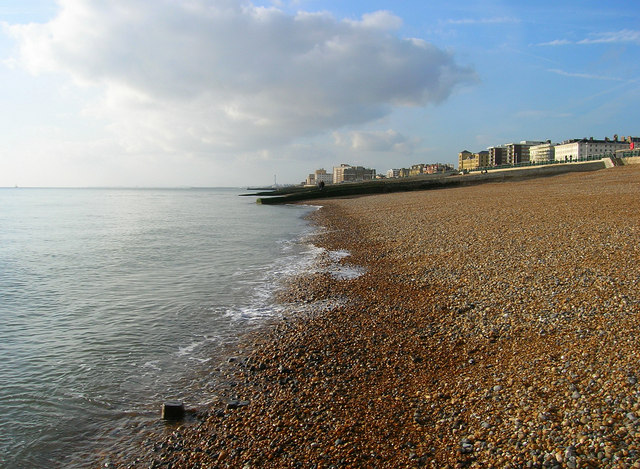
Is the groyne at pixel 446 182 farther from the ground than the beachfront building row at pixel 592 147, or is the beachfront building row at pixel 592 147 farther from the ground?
the beachfront building row at pixel 592 147

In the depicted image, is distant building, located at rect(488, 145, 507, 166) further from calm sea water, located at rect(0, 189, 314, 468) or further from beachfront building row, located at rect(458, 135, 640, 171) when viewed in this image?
calm sea water, located at rect(0, 189, 314, 468)

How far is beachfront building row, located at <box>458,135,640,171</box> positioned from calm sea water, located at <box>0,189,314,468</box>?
327 ft

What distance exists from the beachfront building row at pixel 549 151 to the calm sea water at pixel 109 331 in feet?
327

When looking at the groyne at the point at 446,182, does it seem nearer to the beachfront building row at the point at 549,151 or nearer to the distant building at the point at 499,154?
the beachfront building row at the point at 549,151

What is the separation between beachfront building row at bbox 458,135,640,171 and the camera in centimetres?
13400

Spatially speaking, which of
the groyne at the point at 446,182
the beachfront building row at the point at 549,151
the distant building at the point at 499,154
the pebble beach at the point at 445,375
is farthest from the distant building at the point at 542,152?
the pebble beach at the point at 445,375

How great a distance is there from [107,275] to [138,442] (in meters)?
11.7

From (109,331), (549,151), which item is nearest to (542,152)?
(549,151)

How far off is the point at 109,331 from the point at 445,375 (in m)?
7.33

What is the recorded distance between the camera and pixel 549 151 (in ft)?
511

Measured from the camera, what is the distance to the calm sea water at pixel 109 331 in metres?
5.61

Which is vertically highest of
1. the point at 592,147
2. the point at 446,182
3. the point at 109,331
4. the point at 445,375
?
the point at 592,147

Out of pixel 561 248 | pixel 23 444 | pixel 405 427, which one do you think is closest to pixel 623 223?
pixel 561 248

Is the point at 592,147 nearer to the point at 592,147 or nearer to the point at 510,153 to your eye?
the point at 592,147
